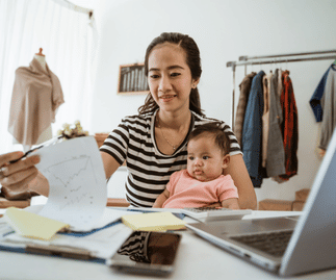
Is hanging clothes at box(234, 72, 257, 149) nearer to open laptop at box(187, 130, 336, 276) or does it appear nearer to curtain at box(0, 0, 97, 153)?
open laptop at box(187, 130, 336, 276)

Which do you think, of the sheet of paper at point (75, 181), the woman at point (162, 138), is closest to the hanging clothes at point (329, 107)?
the woman at point (162, 138)

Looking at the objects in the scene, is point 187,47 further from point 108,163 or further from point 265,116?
point 265,116

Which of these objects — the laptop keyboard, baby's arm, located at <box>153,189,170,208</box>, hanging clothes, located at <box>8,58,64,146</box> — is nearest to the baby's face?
baby's arm, located at <box>153,189,170,208</box>

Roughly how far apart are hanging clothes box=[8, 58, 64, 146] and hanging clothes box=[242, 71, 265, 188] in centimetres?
168

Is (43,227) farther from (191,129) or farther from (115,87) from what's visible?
(115,87)

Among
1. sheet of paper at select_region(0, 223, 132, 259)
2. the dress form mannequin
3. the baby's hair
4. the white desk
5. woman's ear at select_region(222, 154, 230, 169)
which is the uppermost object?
the dress form mannequin

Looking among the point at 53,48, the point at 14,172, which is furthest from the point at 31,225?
the point at 53,48

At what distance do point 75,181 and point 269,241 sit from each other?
315mm

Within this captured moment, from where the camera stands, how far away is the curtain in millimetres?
2309

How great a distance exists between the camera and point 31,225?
358 millimetres

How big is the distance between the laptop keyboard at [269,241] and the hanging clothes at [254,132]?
147cm

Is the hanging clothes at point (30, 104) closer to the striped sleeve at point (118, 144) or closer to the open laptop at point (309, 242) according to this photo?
the striped sleeve at point (118, 144)

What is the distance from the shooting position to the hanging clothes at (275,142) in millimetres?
1797

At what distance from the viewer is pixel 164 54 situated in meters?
1.10
